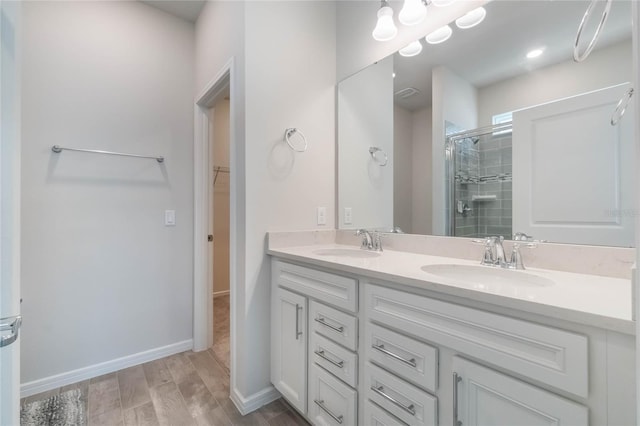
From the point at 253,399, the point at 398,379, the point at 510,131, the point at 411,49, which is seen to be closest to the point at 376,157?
the point at 411,49

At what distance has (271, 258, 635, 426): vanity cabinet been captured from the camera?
23.7 inches

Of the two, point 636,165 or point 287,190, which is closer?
point 636,165

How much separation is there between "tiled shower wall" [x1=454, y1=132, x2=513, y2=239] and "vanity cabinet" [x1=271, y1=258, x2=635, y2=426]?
0.59m

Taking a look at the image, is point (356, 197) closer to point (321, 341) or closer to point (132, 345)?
point (321, 341)

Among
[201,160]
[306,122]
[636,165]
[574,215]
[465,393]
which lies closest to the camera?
[636,165]

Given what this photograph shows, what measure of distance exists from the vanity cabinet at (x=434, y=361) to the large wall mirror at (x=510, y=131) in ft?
1.88

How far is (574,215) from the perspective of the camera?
1016mm

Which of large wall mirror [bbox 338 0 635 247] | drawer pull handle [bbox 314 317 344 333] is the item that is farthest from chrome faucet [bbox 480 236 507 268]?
drawer pull handle [bbox 314 317 344 333]

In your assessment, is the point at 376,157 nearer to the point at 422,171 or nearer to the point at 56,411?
the point at 422,171

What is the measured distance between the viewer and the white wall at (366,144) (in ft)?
5.65

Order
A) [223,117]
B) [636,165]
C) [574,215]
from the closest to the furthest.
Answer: [636,165] < [574,215] < [223,117]

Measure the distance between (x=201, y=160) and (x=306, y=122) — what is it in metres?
0.97

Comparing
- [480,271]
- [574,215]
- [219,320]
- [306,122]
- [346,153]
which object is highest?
[306,122]

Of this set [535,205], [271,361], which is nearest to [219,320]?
[271,361]
